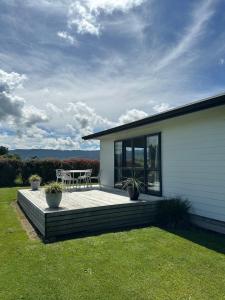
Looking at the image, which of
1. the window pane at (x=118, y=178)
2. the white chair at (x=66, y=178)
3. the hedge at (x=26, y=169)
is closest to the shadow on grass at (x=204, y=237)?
the window pane at (x=118, y=178)

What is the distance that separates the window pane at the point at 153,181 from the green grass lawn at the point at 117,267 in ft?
8.28

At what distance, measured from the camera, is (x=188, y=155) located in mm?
6750

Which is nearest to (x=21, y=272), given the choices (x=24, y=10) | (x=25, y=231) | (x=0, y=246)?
(x=0, y=246)

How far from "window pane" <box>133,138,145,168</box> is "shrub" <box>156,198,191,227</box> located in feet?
8.06

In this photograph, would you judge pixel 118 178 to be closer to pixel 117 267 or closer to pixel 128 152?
pixel 128 152

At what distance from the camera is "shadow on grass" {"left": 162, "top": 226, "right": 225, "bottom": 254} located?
15.5ft

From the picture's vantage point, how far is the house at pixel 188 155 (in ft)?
19.0

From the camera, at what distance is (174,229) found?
5.93 meters

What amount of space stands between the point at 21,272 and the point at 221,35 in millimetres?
8125

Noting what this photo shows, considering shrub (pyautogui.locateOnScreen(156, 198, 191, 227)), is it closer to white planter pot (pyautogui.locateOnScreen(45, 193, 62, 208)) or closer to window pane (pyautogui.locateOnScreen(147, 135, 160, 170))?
window pane (pyautogui.locateOnScreen(147, 135, 160, 170))

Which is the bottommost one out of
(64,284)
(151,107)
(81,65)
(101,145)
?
(64,284)

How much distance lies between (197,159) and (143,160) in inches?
97.5

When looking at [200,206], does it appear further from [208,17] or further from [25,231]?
[208,17]

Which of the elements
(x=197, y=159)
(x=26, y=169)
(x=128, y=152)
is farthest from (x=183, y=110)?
(x=26, y=169)
